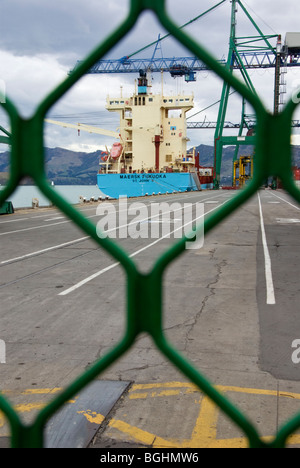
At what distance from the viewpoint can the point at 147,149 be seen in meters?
51.9

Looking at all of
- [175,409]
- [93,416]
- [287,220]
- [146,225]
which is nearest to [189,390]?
[175,409]

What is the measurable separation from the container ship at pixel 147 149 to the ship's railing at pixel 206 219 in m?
48.1

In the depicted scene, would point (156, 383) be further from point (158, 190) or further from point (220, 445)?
point (158, 190)

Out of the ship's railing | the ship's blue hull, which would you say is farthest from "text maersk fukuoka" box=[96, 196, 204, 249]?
the ship's blue hull

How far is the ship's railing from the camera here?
3.19 feet

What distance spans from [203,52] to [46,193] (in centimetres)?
53

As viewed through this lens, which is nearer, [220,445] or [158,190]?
[220,445]

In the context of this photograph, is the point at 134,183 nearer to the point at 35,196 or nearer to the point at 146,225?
the point at 35,196

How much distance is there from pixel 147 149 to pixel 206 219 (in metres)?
52.0

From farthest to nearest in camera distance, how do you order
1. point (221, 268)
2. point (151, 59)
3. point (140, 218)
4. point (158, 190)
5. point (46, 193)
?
point (151, 59)
point (158, 190)
point (140, 218)
point (221, 268)
point (46, 193)

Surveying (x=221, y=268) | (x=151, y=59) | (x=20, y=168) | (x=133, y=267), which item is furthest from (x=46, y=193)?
(x=151, y=59)

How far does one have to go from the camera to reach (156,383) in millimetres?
4035
